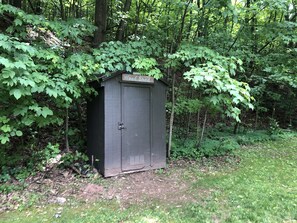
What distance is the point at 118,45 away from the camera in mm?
4711

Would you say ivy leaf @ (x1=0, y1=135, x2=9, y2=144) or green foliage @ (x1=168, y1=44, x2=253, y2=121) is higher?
green foliage @ (x1=168, y1=44, x2=253, y2=121)

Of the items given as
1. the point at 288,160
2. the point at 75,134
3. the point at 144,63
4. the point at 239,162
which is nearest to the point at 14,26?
the point at 144,63

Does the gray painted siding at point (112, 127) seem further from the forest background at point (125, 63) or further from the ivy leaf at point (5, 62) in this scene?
the ivy leaf at point (5, 62)

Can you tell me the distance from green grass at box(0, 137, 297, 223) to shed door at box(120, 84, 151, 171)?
38.2 inches

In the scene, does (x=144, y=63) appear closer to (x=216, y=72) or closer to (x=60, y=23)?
(x=216, y=72)

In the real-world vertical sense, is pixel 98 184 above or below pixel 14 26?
below

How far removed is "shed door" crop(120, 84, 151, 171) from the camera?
458 centimetres

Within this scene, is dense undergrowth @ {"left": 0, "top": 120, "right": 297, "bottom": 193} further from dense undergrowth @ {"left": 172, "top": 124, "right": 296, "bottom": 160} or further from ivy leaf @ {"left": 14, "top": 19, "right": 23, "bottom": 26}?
ivy leaf @ {"left": 14, "top": 19, "right": 23, "bottom": 26}

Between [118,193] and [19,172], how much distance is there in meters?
1.74

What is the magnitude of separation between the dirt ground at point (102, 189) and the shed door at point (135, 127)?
0.88 feet

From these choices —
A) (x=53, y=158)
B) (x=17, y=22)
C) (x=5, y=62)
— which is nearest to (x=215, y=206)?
(x=53, y=158)

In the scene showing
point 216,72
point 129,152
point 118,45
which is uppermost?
point 118,45

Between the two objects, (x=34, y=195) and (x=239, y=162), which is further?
(x=239, y=162)

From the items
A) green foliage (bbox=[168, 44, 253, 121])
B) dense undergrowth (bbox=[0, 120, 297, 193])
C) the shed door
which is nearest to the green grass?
dense undergrowth (bbox=[0, 120, 297, 193])
